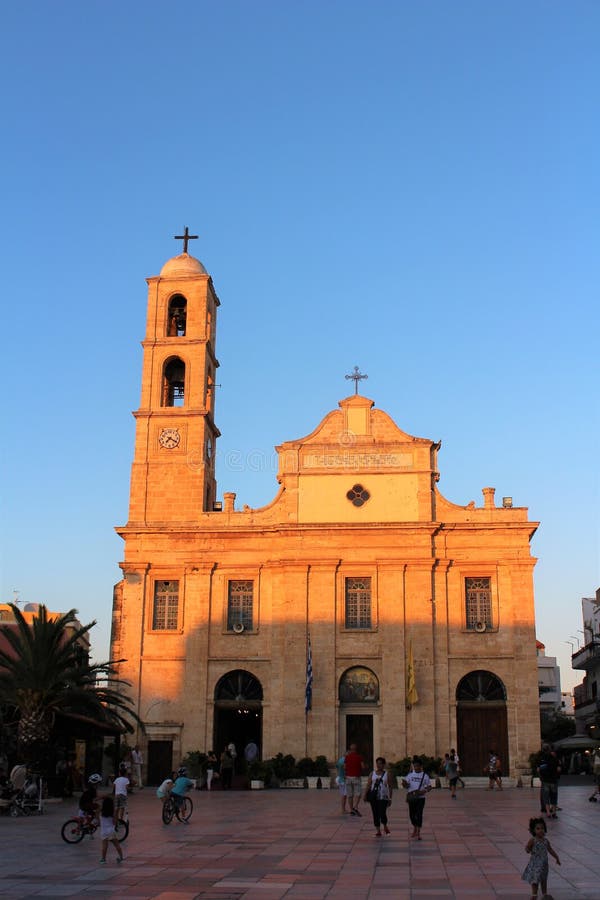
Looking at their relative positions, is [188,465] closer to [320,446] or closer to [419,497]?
[320,446]

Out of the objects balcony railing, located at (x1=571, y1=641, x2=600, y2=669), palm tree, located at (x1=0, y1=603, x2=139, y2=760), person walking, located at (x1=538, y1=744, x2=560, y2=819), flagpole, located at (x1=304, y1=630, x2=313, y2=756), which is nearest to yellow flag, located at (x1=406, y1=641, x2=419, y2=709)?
flagpole, located at (x1=304, y1=630, x2=313, y2=756)

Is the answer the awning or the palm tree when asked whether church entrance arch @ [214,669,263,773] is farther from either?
the awning

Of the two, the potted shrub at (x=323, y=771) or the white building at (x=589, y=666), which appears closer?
the potted shrub at (x=323, y=771)

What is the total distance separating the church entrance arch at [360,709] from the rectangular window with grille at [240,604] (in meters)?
4.31

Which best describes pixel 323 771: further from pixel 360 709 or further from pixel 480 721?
pixel 480 721

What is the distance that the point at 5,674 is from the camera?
27.6m

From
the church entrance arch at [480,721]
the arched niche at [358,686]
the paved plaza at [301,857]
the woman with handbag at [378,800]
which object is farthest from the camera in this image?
the arched niche at [358,686]

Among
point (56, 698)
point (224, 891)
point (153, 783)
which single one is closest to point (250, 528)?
point (153, 783)

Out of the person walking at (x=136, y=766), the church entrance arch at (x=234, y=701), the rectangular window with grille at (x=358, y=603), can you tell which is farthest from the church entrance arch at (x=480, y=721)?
the person walking at (x=136, y=766)

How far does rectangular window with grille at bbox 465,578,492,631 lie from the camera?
37.2 metres

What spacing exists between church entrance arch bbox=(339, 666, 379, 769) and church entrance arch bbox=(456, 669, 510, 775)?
A: 3.07 metres

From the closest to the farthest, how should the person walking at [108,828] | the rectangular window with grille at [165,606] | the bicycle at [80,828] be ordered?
the person walking at [108,828] → the bicycle at [80,828] → the rectangular window with grille at [165,606]

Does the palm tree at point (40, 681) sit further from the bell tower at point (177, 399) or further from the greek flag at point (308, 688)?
the bell tower at point (177, 399)

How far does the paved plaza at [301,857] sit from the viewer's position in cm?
1248
